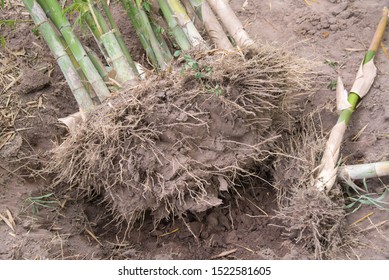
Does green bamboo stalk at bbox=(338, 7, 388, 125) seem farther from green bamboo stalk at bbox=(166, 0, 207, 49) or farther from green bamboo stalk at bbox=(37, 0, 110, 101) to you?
green bamboo stalk at bbox=(37, 0, 110, 101)

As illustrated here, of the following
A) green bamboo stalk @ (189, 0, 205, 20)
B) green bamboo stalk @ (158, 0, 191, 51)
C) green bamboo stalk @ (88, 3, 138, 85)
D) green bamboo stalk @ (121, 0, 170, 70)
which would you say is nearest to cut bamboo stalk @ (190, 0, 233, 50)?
green bamboo stalk @ (189, 0, 205, 20)

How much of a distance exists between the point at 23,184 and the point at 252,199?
3.06 ft

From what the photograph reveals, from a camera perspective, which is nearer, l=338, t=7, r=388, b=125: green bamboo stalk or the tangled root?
the tangled root

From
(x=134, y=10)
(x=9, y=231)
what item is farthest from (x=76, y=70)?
(x=9, y=231)

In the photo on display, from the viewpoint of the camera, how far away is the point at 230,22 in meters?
2.14

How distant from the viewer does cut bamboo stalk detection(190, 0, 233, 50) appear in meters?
2.13

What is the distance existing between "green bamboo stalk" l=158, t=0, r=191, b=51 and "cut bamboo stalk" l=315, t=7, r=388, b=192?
70 cm

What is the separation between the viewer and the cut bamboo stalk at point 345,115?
1.94 meters

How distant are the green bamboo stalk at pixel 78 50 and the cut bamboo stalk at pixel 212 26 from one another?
500mm

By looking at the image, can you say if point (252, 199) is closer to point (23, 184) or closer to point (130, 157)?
point (130, 157)

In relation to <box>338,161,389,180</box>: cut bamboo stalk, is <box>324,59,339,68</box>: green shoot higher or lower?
higher

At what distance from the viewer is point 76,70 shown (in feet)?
6.83

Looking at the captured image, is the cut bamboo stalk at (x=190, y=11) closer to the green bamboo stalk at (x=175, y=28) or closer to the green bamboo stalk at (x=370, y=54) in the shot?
the green bamboo stalk at (x=175, y=28)

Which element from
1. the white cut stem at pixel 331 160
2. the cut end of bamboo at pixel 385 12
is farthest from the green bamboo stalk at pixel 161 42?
the cut end of bamboo at pixel 385 12
